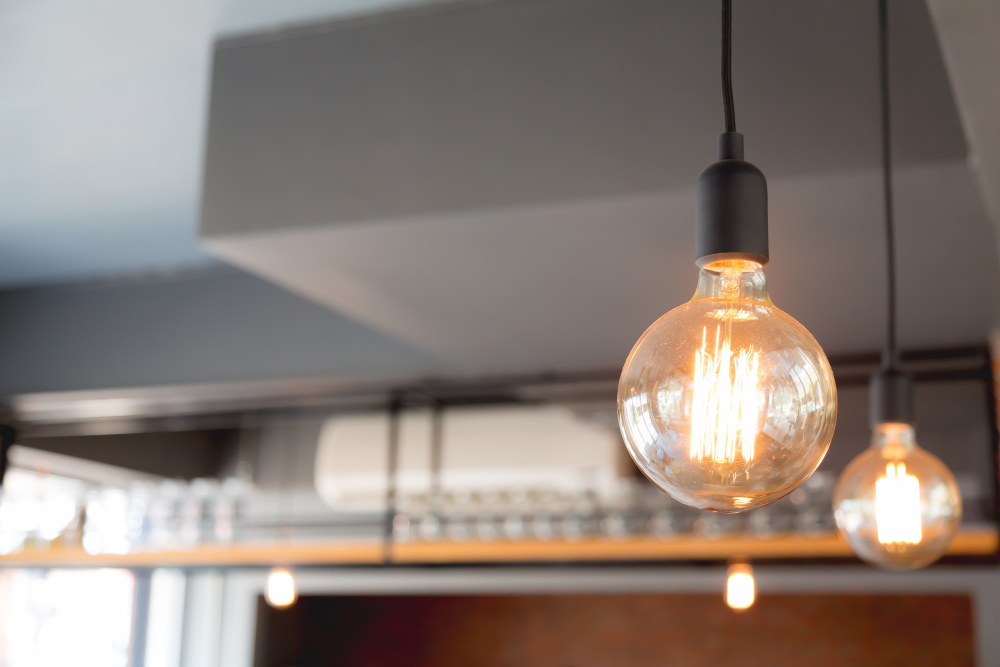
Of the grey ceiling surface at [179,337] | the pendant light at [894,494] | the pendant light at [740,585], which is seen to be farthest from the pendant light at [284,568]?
the pendant light at [894,494]

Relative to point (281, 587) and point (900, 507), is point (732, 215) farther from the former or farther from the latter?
point (281, 587)

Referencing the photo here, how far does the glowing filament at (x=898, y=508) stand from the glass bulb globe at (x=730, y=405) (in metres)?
0.59

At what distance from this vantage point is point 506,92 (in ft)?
4.37

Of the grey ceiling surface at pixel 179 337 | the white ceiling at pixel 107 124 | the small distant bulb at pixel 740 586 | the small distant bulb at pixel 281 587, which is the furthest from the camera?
the grey ceiling surface at pixel 179 337

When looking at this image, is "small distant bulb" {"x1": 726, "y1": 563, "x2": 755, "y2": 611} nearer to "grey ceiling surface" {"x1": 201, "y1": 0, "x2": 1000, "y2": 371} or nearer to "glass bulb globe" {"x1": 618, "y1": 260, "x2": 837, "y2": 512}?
"grey ceiling surface" {"x1": 201, "y1": 0, "x2": 1000, "y2": 371}

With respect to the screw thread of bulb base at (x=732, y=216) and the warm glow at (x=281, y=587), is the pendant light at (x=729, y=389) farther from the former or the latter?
the warm glow at (x=281, y=587)

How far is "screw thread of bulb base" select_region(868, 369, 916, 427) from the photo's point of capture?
1036 millimetres

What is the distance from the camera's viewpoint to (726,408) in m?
0.48

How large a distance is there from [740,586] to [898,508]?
2.99ft

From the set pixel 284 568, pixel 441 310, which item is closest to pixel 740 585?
pixel 441 310

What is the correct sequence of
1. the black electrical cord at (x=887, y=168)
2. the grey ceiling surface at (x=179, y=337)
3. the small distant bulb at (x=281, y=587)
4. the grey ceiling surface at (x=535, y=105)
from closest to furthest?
the black electrical cord at (x=887, y=168) → the grey ceiling surface at (x=535, y=105) → the small distant bulb at (x=281, y=587) → the grey ceiling surface at (x=179, y=337)

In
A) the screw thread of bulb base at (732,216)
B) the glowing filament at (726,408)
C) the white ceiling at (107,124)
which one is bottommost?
the glowing filament at (726,408)

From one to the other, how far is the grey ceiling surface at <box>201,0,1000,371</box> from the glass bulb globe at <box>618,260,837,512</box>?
28.5 inches

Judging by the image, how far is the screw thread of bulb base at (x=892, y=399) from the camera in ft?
3.40
